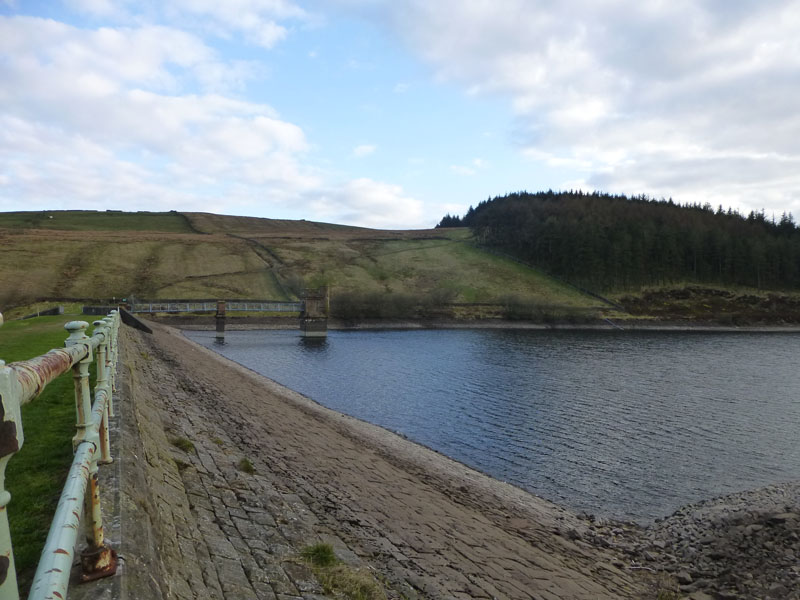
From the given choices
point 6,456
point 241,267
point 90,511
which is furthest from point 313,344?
point 6,456

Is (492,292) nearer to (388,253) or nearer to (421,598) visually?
(388,253)

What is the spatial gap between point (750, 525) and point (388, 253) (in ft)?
393

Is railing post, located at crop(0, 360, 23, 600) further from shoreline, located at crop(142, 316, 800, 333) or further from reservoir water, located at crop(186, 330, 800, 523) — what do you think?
shoreline, located at crop(142, 316, 800, 333)

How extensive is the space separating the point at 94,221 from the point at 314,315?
356ft

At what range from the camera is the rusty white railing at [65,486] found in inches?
75.0

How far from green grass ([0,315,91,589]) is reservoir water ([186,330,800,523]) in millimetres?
14915

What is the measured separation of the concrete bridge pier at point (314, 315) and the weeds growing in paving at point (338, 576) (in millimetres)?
69147

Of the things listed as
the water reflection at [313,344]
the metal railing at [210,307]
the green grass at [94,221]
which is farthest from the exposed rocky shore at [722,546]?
the green grass at [94,221]

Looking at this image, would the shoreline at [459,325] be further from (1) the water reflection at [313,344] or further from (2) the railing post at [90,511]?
(2) the railing post at [90,511]

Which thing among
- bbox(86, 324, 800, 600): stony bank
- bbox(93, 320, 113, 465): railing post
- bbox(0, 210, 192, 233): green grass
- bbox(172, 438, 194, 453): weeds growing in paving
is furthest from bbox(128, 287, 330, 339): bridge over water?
bbox(0, 210, 192, 233): green grass

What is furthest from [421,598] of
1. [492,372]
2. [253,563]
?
[492,372]

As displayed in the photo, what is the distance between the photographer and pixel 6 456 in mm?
1908

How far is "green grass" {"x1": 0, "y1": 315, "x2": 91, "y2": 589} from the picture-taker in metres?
5.23

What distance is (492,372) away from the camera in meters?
44.1
